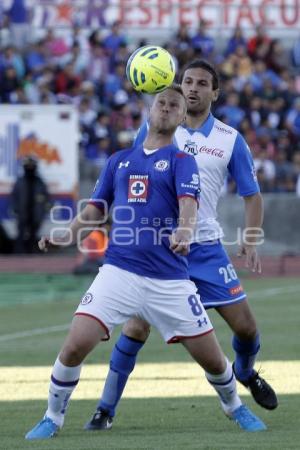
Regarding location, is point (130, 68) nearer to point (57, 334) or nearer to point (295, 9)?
point (57, 334)

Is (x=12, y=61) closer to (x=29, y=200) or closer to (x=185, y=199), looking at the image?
(x=29, y=200)

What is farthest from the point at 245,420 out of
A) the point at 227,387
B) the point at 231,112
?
the point at 231,112

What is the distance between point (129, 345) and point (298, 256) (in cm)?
1689

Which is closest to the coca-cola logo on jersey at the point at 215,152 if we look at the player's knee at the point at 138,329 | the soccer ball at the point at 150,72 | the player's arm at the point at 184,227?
the soccer ball at the point at 150,72

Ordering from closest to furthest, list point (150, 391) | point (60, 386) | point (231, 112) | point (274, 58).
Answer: point (60, 386) → point (150, 391) → point (231, 112) → point (274, 58)

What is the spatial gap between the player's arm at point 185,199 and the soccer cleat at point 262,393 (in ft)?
6.07

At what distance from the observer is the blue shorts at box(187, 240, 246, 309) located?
9312 millimetres

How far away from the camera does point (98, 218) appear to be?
28.2 ft

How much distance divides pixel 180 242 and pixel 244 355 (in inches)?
77.0

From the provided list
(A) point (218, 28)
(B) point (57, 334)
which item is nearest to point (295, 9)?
(A) point (218, 28)

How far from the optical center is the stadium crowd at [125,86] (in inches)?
1051

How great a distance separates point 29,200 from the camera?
2505cm

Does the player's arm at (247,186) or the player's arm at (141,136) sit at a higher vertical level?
the player's arm at (141,136)

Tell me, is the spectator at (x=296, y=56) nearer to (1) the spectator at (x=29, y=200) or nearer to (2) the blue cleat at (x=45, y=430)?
(1) the spectator at (x=29, y=200)
